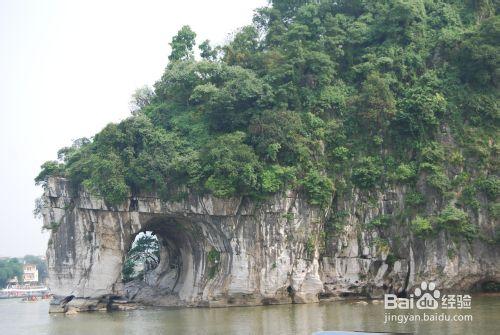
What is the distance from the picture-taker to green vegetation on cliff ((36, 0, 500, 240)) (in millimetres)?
26250

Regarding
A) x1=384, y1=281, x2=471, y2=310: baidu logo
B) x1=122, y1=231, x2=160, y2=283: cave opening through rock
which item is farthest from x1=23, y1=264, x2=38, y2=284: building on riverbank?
x1=384, y1=281, x2=471, y2=310: baidu logo

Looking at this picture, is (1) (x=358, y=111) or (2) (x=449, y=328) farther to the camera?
(1) (x=358, y=111)

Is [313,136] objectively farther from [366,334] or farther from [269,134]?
[366,334]

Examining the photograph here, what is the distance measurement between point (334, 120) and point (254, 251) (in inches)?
261

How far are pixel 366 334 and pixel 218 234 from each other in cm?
1943

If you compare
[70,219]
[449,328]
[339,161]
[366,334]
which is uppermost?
[339,161]

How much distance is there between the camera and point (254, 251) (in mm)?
26312

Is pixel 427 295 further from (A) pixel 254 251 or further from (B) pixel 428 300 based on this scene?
(A) pixel 254 251

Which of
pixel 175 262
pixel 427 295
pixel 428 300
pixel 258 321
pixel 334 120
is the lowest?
pixel 258 321

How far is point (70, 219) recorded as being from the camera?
27.2 meters

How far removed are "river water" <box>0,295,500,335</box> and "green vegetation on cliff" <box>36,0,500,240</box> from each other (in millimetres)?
4510

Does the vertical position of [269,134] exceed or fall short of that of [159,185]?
it exceeds it

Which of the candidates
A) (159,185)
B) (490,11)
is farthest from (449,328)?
(490,11)

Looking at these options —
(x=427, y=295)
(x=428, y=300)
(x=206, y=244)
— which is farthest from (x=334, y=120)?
(x=428, y=300)
